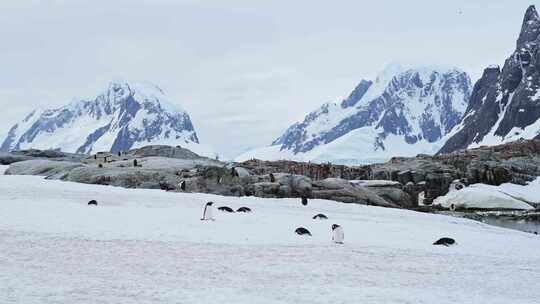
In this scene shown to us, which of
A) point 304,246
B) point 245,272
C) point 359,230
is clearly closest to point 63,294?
point 245,272

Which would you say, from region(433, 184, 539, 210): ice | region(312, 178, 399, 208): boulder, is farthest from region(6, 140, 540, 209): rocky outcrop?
region(433, 184, 539, 210): ice

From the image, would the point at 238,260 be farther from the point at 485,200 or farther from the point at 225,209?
the point at 485,200

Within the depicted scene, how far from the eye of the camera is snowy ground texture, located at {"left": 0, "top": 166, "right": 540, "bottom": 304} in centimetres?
1806

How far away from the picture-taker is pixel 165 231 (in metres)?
30.7

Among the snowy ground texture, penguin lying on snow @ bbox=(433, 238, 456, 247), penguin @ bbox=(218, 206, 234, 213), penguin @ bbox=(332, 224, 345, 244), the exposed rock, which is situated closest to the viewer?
the snowy ground texture

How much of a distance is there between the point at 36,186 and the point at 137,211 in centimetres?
1785

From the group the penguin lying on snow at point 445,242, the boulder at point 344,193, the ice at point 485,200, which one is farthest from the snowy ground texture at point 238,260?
the ice at point 485,200

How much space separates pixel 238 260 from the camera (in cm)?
2381

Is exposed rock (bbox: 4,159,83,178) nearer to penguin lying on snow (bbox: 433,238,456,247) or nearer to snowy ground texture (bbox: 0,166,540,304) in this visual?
snowy ground texture (bbox: 0,166,540,304)

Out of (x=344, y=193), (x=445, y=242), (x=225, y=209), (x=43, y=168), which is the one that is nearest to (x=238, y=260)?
(x=445, y=242)

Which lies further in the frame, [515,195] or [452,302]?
[515,195]

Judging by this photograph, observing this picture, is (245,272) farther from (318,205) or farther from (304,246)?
(318,205)

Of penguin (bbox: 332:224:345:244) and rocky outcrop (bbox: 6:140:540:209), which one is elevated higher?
rocky outcrop (bbox: 6:140:540:209)

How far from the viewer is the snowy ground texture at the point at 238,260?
1806 cm
